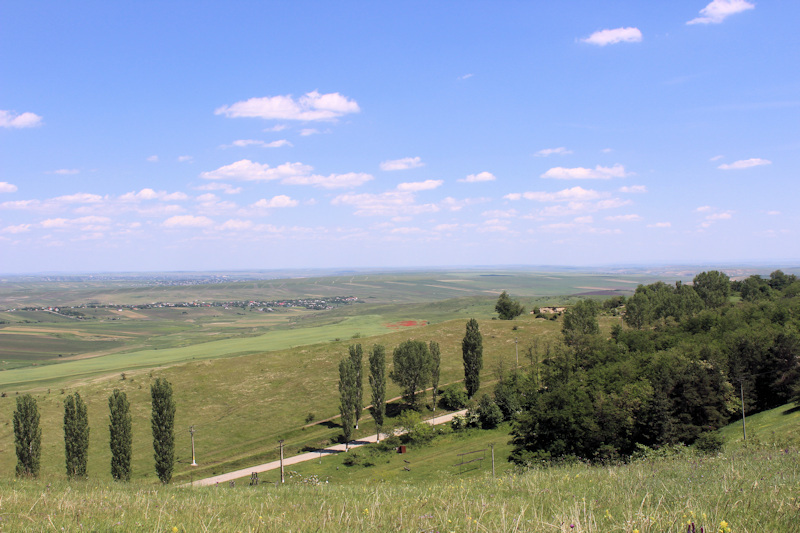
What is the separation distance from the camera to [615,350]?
7544cm

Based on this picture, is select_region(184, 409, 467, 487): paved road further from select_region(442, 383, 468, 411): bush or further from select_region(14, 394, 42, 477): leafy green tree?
select_region(14, 394, 42, 477): leafy green tree

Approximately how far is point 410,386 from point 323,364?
26483mm

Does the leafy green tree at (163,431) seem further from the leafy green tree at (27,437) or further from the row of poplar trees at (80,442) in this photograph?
the leafy green tree at (27,437)

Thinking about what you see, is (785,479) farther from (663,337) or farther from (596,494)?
(663,337)

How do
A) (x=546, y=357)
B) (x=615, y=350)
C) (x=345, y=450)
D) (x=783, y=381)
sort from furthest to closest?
(x=546, y=357) → (x=615, y=350) → (x=345, y=450) → (x=783, y=381)

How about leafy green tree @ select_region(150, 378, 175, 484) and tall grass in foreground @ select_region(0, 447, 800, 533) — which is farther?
leafy green tree @ select_region(150, 378, 175, 484)

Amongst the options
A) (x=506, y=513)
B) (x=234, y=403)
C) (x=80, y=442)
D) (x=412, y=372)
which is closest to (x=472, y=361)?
(x=412, y=372)

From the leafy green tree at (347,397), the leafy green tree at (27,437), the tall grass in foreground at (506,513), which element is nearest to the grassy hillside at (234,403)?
the leafy green tree at (27,437)

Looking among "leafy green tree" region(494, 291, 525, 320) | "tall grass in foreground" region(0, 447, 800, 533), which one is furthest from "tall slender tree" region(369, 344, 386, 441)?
"leafy green tree" region(494, 291, 525, 320)

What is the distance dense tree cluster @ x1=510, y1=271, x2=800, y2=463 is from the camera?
48594 mm

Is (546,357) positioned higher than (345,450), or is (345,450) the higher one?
(546,357)

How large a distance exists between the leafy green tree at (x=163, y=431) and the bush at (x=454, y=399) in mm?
47304

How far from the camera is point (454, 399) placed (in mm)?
83125

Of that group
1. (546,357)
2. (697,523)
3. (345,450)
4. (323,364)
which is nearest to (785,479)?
(697,523)
